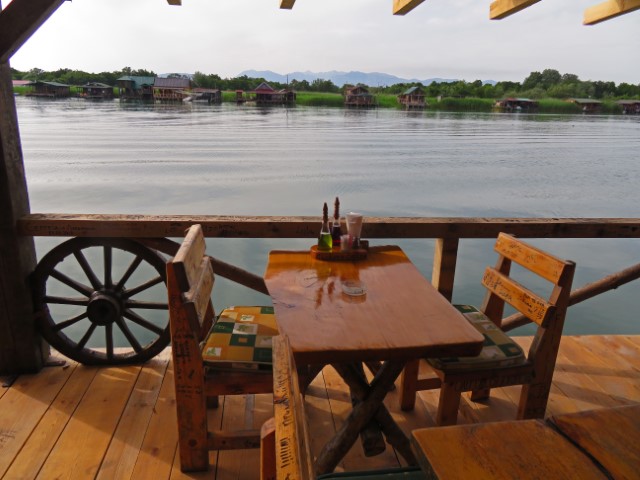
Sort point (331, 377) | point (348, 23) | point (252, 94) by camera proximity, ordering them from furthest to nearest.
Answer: point (252, 94) < point (348, 23) < point (331, 377)

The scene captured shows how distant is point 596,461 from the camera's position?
82cm

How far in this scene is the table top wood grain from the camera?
1.22m

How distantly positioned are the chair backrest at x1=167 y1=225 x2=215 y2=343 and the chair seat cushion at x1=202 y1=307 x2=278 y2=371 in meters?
0.15

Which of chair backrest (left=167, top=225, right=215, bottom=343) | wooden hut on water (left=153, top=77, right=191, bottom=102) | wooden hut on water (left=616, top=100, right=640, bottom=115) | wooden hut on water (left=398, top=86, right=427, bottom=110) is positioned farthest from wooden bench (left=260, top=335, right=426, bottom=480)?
wooden hut on water (left=616, top=100, right=640, bottom=115)

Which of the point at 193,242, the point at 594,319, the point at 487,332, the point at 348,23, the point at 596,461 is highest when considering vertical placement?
the point at 348,23

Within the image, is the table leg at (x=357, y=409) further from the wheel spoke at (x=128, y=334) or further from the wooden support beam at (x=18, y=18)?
the wooden support beam at (x=18, y=18)

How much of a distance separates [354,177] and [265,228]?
50.2 ft

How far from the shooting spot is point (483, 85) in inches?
1987

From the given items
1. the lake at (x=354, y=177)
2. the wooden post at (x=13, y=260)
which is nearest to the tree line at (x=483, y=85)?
the lake at (x=354, y=177)

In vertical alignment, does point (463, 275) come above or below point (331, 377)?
below

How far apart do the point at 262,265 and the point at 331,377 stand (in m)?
5.77

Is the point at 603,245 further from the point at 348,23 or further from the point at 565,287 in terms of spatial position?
the point at 348,23

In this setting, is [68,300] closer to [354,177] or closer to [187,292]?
[187,292]

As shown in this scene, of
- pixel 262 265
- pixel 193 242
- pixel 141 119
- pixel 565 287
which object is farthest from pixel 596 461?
pixel 141 119
